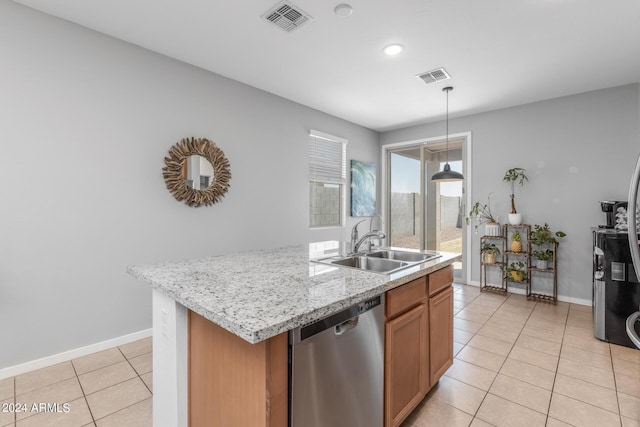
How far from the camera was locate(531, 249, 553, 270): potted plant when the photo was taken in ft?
12.4

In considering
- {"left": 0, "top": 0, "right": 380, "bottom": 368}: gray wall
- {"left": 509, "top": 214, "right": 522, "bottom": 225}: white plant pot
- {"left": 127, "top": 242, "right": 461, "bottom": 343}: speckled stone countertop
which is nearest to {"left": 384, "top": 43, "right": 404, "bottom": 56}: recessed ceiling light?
{"left": 0, "top": 0, "right": 380, "bottom": 368}: gray wall

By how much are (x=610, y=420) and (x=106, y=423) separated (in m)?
2.92

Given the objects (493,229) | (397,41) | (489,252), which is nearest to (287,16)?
(397,41)

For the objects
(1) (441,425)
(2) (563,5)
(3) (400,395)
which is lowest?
(1) (441,425)

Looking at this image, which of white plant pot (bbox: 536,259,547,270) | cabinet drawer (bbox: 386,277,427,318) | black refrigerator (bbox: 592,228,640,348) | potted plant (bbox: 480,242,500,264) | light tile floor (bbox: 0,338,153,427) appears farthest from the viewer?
potted plant (bbox: 480,242,500,264)

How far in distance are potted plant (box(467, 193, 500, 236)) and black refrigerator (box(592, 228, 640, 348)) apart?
144 centimetres

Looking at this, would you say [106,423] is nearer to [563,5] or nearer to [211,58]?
[211,58]

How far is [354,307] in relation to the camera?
126cm

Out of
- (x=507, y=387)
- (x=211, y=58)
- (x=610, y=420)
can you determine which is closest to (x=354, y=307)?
(x=507, y=387)

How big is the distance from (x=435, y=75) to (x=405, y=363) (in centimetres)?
294

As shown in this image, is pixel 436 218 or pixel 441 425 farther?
pixel 436 218

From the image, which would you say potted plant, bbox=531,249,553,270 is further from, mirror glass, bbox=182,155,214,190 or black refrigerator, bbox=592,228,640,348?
mirror glass, bbox=182,155,214,190

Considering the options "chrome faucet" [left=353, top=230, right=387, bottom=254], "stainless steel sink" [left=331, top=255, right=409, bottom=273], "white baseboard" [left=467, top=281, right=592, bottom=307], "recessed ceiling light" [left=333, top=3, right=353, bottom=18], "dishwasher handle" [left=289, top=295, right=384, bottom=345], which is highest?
"recessed ceiling light" [left=333, top=3, right=353, bottom=18]

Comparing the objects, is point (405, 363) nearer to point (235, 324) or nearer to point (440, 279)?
point (440, 279)
